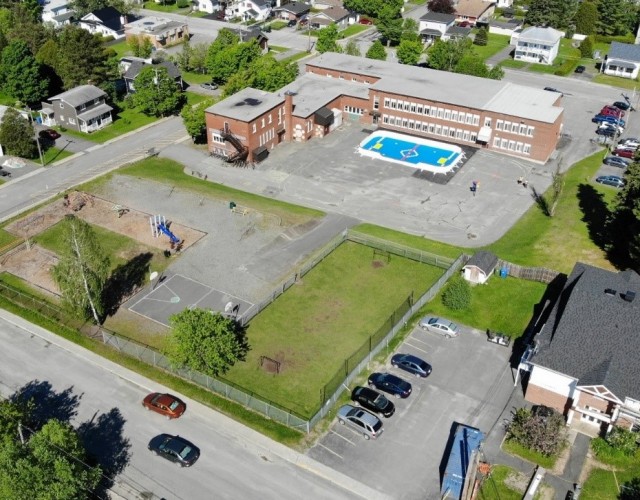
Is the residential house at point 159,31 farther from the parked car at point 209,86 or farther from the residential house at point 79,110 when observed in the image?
the residential house at point 79,110

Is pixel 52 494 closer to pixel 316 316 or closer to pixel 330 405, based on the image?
pixel 330 405

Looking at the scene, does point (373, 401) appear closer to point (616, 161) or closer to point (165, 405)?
point (165, 405)

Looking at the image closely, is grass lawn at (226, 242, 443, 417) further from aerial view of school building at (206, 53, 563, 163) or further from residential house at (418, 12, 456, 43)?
residential house at (418, 12, 456, 43)

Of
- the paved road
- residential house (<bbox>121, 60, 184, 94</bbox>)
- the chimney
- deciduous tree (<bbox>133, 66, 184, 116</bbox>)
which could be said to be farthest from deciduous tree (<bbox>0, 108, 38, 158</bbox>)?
the paved road

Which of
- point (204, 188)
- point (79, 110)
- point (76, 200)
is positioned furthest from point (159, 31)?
point (76, 200)

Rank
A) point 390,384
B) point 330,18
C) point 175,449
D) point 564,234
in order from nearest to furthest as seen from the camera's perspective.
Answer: point 175,449 < point 390,384 < point 564,234 < point 330,18
